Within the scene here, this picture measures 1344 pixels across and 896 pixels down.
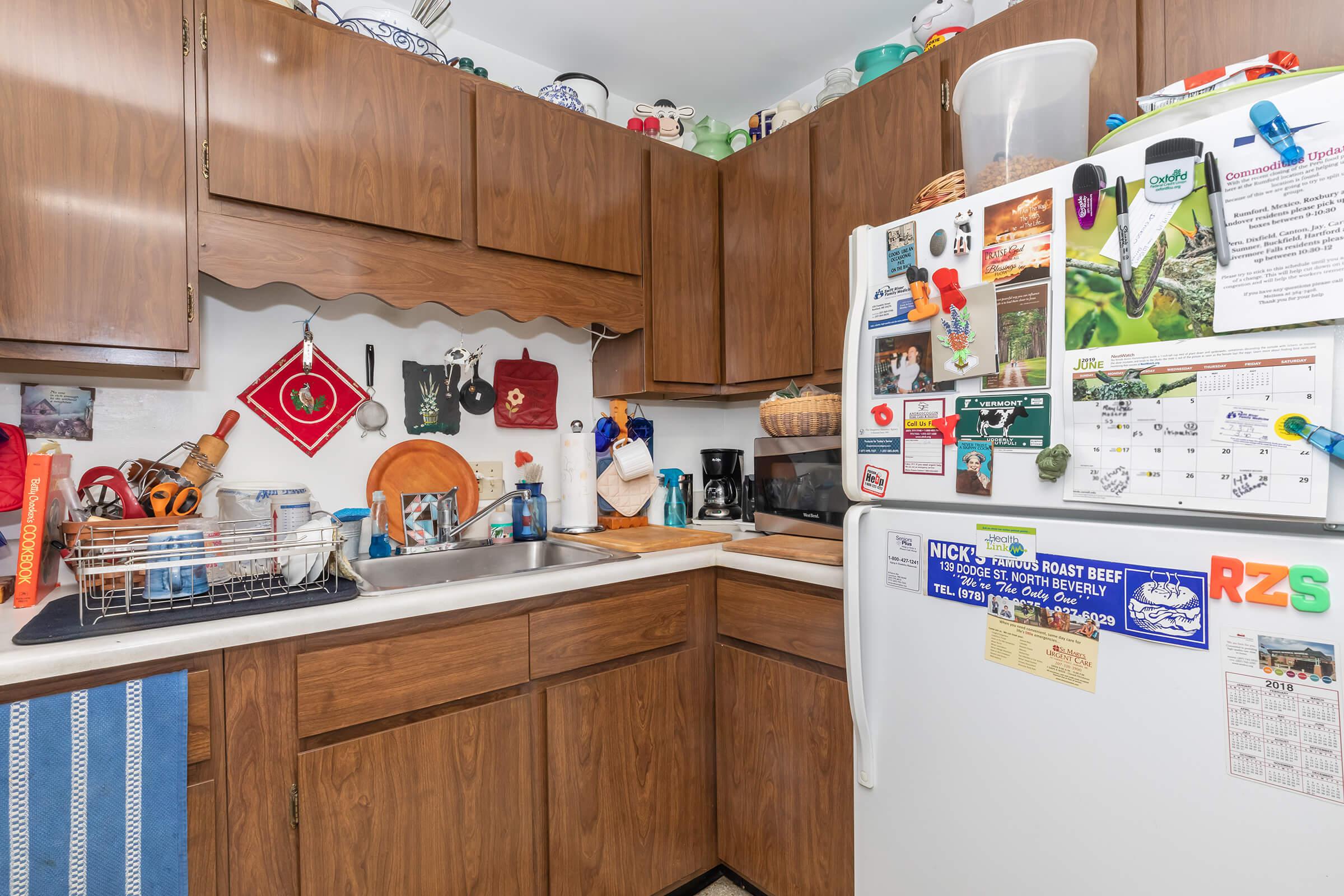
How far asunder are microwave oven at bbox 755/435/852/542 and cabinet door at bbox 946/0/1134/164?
83 centimetres

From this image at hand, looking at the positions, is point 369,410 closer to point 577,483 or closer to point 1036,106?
point 577,483

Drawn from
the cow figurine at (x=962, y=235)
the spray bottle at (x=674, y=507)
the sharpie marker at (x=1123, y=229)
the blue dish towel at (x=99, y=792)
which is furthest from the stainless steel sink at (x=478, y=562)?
the sharpie marker at (x=1123, y=229)

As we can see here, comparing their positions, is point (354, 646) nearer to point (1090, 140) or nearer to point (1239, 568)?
point (1239, 568)

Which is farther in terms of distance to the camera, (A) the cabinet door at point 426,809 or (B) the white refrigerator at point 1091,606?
(A) the cabinet door at point 426,809

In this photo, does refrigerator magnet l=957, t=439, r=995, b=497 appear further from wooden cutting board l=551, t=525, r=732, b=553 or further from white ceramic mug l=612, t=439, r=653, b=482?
white ceramic mug l=612, t=439, r=653, b=482

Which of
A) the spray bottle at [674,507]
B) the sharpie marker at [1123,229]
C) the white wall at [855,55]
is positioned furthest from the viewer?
the spray bottle at [674,507]

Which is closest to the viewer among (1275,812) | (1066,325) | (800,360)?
(1275,812)

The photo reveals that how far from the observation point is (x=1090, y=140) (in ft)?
4.66

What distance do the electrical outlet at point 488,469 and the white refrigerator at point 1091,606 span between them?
1209mm

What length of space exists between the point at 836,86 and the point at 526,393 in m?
1.45

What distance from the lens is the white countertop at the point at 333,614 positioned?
100 centimetres

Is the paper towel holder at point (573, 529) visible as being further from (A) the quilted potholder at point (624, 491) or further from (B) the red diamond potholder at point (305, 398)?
(B) the red diamond potholder at point (305, 398)

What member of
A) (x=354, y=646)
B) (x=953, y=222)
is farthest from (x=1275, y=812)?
(x=354, y=646)

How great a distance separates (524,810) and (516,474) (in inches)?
40.3
